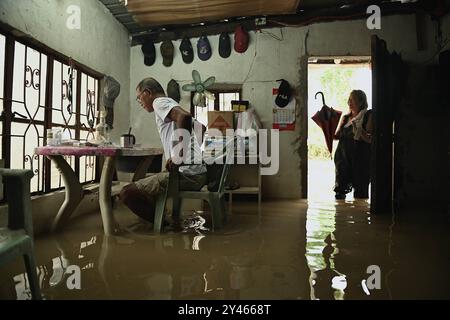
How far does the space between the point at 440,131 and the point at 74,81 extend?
16.1 ft

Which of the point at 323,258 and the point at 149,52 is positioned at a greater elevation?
the point at 149,52

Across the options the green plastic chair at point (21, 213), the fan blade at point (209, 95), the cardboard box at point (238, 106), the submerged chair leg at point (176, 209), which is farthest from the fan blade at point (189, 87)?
the green plastic chair at point (21, 213)

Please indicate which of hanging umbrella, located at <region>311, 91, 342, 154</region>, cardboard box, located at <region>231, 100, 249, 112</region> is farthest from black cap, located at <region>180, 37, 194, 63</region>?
hanging umbrella, located at <region>311, 91, 342, 154</region>

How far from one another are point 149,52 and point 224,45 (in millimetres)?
1158

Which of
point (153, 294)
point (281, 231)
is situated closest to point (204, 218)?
point (281, 231)

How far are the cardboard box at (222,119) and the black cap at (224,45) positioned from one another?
91 centimetres

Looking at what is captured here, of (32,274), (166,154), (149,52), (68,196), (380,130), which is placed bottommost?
(32,274)

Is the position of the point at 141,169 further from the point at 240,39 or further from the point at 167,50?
the point at 240,39

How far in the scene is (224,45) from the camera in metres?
5.19

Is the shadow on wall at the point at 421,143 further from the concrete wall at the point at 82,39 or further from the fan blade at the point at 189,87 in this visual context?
the concrete wall at the point at 82,39

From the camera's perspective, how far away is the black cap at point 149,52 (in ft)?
17.5

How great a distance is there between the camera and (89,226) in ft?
11.0

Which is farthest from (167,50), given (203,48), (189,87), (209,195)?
(209,195)

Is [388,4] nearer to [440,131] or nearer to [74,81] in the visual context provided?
[440,131]
